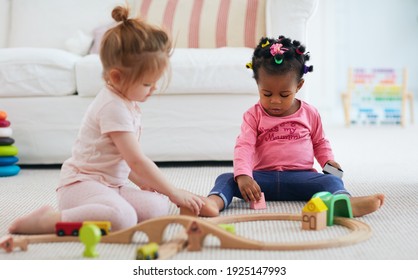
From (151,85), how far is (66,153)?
1.08m

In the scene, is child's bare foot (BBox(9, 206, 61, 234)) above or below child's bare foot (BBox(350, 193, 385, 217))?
above

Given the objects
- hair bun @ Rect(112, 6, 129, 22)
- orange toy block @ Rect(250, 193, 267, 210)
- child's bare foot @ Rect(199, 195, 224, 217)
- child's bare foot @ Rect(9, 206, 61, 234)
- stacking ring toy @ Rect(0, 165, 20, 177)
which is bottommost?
stacking ring toy @ Rect(0, 165, 20, 177)

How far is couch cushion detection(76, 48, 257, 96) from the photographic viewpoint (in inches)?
92.3

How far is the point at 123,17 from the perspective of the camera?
1.44 m

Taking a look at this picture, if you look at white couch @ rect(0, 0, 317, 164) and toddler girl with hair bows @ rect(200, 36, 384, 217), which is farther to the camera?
white couch @ rect(0, 0, 317, 164)

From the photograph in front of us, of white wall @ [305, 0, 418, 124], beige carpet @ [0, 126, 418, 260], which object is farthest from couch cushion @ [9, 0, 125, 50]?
white wall @ [305, 0, 418, 124]

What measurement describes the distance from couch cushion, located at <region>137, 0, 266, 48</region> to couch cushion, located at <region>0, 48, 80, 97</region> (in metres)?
0.50

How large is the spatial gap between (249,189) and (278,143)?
0.19 m

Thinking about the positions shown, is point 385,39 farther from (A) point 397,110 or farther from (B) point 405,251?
(B) point 405,251

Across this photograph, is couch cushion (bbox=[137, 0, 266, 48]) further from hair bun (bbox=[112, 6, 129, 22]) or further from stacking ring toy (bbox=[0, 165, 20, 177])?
hair bun (bbox=[112, 6, 129, 22])

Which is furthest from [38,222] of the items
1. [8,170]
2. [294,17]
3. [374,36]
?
[374,36]

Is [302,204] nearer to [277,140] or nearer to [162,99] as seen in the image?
[277,140]

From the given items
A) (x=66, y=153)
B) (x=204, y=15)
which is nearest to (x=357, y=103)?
(x=204, y=15)

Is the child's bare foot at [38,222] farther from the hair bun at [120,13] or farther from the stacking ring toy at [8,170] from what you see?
the stacking ring toy at [8,170]
